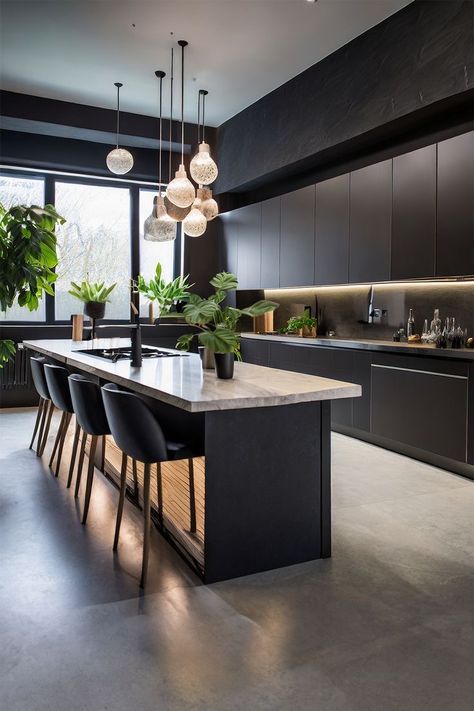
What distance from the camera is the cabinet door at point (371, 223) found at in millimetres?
5016

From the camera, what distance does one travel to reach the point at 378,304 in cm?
571

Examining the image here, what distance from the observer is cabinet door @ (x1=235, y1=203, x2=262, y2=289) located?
23.4ft

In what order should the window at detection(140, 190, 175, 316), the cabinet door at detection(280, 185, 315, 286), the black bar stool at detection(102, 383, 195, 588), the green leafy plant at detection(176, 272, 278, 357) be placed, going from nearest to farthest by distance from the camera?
1. the black bar stool at detection(102, 383, 195, 588)
2. the green leafy plant at detection(176, 272, 278, 357)
3. the cabinet door at detection(280, 185, 315, 286)
4. the window at detection(140, 190, 175, 316)

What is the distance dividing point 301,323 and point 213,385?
379 centimetres

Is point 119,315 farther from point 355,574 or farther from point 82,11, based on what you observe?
point 355,574

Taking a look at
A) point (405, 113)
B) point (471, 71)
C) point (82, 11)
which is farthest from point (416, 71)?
point (82, 11)

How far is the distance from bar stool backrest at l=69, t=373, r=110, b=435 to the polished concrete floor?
0.54 metres

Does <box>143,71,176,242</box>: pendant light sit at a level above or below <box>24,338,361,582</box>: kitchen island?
above

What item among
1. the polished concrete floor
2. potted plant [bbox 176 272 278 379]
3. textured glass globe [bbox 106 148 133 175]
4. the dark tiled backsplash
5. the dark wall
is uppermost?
the dark wall

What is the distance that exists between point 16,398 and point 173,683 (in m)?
5.86

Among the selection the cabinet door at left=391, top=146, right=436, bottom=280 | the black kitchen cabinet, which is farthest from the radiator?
the cabinet door at left=391, top=146, right=436, bottom=280

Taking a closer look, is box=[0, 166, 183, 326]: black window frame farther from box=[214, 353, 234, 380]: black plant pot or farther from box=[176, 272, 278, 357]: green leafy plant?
box=[214, 353, 234, 380]: black plant pot

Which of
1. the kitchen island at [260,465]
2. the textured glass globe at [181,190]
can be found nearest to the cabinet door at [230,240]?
the textured glass globe at [181,190]

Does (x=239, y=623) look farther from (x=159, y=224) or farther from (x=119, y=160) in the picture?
(x=119, y=160)
